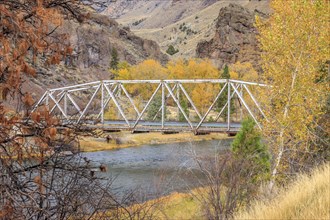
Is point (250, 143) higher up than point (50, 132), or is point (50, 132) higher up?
point (50, 132)

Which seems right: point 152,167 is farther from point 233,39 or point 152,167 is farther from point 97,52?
point 233,39

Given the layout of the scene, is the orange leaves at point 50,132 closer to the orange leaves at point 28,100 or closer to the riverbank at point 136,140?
the orange leaves at point 28,100

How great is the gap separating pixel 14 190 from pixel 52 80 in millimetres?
72782

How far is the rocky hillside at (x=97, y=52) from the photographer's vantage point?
79.3 m

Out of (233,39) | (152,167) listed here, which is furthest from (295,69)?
(233,39)

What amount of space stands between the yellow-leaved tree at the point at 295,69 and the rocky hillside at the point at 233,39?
3490 inches

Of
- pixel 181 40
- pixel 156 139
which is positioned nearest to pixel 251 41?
pixel 156 139

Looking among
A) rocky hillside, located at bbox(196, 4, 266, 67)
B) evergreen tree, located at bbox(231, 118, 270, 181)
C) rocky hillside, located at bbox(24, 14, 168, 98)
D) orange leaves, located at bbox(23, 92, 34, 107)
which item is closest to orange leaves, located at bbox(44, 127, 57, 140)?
orange leaves, located at bbox(23, 92, 34, 107)

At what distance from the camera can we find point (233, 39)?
107 m

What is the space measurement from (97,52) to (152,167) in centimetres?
6719

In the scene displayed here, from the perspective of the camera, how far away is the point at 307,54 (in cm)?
1514

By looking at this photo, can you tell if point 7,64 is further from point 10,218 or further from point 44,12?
point 10,218

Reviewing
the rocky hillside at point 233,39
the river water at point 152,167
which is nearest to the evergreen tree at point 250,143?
the river water at point 152,167

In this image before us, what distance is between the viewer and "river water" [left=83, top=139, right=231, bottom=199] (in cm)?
2429
